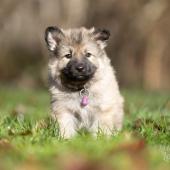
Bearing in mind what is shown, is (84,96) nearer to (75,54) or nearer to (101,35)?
(75,54)

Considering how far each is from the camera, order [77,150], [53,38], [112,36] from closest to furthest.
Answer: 1. [77,150]
2. [53,38]
3. [112,36]

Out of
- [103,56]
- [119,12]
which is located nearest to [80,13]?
[119,12]

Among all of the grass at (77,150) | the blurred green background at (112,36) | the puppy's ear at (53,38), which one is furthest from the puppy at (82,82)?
the blurred green background at (112,36)

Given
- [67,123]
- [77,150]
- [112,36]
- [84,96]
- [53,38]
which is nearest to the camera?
[77,150]

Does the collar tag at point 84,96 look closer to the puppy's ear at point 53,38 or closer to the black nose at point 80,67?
the black nose at point 80,67

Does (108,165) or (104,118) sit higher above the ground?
(104,118)

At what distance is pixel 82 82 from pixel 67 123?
0.57 m

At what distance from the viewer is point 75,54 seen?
27.3ft

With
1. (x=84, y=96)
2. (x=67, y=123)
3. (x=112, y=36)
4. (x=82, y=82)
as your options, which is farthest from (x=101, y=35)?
(x=112, y=36)

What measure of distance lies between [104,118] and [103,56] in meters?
0.79

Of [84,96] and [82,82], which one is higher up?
[82,82]

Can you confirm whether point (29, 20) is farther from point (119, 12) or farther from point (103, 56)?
point (103, 56)

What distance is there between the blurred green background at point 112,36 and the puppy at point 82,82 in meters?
13.7

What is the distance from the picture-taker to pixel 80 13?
22.6 metres
